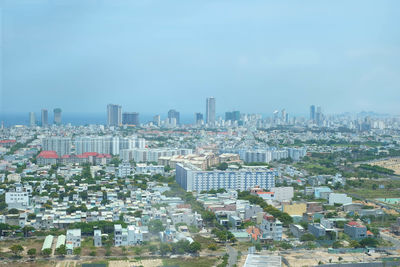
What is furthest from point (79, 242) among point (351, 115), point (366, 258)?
point (351, 115)

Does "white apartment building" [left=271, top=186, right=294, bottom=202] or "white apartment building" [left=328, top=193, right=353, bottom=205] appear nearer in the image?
"white apartment building" [left=328, top=193, right=353, bottom=205]

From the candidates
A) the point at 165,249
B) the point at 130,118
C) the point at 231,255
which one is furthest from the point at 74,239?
the point at 130,118

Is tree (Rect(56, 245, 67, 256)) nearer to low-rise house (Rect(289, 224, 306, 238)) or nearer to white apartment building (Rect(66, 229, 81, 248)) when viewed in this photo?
white apartment building (Rect(66, 229, 81, 248))

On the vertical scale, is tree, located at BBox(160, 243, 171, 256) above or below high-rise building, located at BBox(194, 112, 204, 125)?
below

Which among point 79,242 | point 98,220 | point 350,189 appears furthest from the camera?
point 350,189

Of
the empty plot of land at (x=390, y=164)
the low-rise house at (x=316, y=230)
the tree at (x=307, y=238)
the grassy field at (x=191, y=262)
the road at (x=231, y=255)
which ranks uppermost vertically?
the empty plot of land at (x=390, y=164)

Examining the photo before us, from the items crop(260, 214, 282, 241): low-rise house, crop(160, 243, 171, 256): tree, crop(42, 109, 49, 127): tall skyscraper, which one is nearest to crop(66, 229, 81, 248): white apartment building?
crop(160, 243, 171, 256): tree

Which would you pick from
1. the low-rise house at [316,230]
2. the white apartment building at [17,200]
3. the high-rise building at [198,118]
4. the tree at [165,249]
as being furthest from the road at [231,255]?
the high-rise building at [198,118]

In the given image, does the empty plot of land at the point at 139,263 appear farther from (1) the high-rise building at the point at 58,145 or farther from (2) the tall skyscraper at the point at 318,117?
(2) the tall skyscraper at the point at 318,117

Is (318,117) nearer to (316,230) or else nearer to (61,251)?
(316,230)

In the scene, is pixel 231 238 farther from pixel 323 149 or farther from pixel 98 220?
pixel 323 149

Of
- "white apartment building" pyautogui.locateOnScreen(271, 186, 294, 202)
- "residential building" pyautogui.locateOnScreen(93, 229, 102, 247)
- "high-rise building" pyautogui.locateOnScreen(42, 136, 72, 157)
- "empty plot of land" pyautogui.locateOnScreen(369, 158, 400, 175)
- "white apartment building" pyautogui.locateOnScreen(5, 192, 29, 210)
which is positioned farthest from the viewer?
"high-rise building" pyautogui.locateOnScreen(42, 136, 72, 157)
